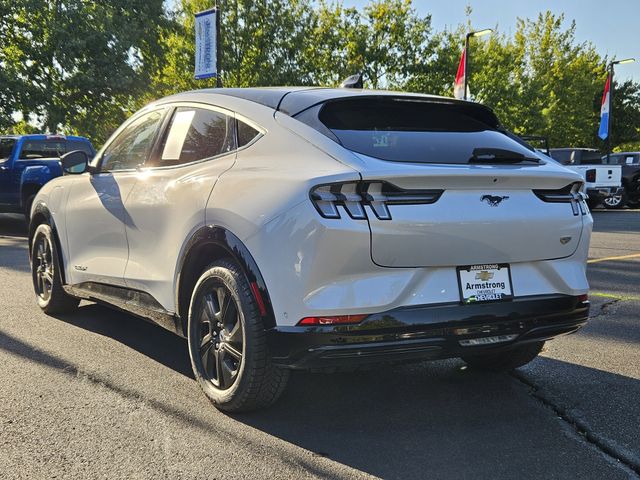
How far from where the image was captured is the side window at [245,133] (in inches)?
137

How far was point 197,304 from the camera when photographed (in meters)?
3.58

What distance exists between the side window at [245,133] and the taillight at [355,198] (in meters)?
0.75

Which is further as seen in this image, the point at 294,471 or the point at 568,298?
the point at 568,298

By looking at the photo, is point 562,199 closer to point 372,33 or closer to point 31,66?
point 31,66

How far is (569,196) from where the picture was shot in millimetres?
3402

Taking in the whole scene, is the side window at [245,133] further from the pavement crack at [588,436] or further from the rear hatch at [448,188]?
the pavement crack at [588,436]

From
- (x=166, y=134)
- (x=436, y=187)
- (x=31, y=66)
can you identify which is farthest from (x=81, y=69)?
(x=436, y=187)

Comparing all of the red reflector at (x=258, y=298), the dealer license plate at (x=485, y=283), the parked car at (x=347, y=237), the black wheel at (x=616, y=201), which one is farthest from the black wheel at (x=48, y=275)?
the black wheel at (x=616, y=201)

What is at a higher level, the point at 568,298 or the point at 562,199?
the point at 562,199

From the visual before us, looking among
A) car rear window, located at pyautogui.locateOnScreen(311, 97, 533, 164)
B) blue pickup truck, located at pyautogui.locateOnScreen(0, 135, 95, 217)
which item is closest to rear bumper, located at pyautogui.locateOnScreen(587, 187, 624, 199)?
blue pickup truck, located at pyautogui.locateOnScreen(0, 135, 95, 217)

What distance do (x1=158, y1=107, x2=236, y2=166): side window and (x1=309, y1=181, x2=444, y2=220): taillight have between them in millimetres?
889

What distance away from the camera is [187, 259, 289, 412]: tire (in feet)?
10.2

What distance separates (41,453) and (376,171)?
6.28 feet

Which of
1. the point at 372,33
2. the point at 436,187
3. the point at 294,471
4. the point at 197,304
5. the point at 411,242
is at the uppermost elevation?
the point at 372,33
